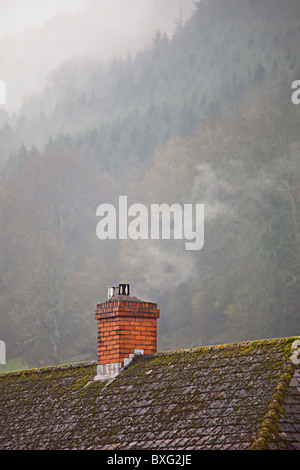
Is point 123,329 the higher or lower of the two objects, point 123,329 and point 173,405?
the higher

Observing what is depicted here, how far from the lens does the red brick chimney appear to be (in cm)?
1545

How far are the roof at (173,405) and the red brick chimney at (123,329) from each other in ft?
1.04

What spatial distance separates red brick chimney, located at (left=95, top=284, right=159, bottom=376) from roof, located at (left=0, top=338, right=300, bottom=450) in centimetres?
32

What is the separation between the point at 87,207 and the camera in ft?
204

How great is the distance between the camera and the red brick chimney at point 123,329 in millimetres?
15453

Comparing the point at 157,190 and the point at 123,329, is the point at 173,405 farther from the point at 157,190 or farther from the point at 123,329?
the point at 157,190

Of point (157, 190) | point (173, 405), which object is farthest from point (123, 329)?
point (157, 190)

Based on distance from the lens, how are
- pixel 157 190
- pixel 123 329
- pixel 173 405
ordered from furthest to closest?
pixel 157 190 → pixel 123 329 → pixel 173 405

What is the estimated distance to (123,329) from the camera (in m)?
15.7

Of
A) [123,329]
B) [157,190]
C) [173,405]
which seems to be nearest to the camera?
[173,405]

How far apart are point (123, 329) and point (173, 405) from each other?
11.4 feet

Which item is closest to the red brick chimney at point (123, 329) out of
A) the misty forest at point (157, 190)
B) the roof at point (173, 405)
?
the roof at point (173, 405)

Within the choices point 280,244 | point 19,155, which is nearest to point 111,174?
point 19,155
